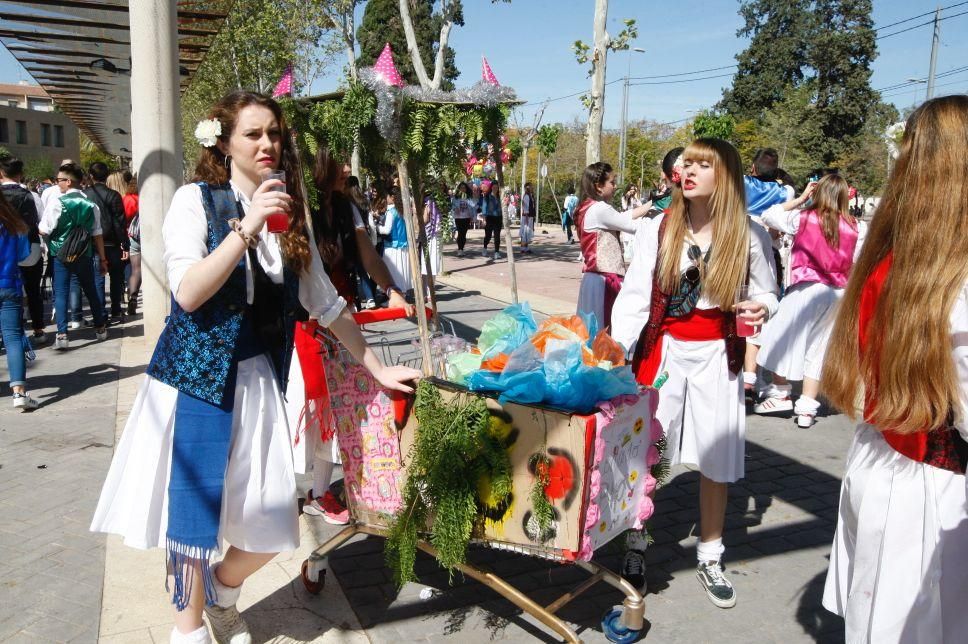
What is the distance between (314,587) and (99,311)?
23.8ft

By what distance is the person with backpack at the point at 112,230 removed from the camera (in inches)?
388

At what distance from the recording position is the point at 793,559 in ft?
13.2

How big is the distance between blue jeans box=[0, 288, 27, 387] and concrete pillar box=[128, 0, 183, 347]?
5.28ft

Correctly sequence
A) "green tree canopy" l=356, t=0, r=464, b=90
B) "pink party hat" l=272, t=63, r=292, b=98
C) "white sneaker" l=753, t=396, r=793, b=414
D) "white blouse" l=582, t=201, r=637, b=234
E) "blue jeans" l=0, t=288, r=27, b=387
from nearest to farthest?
"pink party hat" l=272, t=63, r=292, b=98
"white blouse" l=582, t=201, r=637, b=234
"blue jeans" l=0, t=288, r=27, b=387
"white sneaker" l=753, t=396, r=793, b=414
"green tree canopy" l=356, t=0, r=464, b=90

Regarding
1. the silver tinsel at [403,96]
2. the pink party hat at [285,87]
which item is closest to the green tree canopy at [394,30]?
the pink party hat at [285,87]

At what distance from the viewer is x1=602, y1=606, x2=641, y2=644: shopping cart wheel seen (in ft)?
10.3

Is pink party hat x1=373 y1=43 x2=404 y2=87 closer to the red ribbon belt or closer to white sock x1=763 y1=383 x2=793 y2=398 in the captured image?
the red ribbon belt

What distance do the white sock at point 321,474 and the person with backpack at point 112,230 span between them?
6364mm

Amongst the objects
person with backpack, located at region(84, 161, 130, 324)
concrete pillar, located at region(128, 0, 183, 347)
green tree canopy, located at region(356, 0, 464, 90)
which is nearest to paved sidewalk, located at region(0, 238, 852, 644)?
concrete pillar, located at region(128, 0, 183, 347)

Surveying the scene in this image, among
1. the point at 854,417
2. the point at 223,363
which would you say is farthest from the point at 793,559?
the point at 223,363

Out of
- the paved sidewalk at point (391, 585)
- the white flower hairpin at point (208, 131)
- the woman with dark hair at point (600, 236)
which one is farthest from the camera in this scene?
the woman with dark hair at point (600, 236)

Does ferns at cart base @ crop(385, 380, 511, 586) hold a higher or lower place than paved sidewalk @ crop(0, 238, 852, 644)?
higher

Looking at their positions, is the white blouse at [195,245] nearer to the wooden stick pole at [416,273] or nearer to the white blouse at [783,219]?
the wooden stick pole at [416,273]

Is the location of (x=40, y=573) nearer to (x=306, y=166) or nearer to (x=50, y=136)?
(x=306, y=166)
